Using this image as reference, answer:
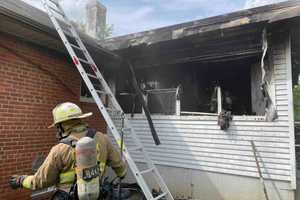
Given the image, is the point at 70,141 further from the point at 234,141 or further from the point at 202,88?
the point at 202,88

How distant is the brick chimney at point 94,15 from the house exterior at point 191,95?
11.7 ft

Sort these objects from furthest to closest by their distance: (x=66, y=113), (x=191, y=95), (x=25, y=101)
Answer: (x=191, y=95) < (x=25, y=101) < (x=66, y=113)

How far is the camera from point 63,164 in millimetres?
2047

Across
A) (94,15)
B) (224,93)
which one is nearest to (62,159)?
(224,93)

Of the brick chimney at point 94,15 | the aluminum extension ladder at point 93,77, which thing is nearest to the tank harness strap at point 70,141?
the aluminum extension ladder at point 93,77

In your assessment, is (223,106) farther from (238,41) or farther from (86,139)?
(86,139)

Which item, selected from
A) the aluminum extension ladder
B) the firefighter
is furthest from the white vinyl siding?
the firefighter

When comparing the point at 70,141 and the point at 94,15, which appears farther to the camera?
the point at 94,15

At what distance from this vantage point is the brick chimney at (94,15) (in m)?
8.47

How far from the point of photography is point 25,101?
410 cm

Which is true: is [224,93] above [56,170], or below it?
above

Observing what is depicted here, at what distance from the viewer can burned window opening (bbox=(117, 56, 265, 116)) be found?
500 cm

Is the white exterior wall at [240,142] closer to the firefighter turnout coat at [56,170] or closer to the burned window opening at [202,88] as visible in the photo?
the burned window opening at [202,88]

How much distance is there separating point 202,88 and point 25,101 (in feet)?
12.8
